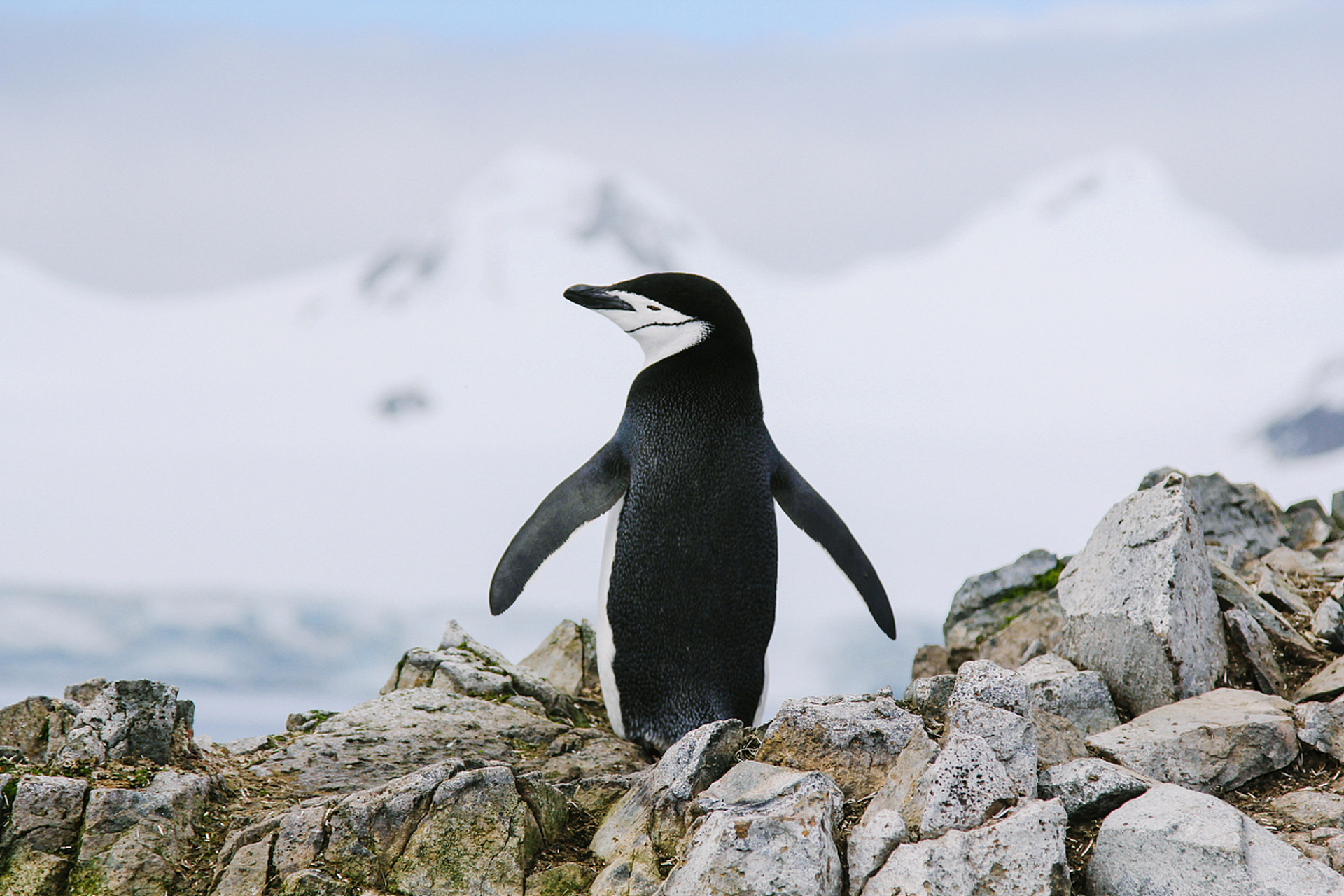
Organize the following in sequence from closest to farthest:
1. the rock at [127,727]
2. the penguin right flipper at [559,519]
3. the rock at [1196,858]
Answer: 1. the rock at [1196,858]
2. the rock at [127,727]
3. the penguin right flipper at [559,519]

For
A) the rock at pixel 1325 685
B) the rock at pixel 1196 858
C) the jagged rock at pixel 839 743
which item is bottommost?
the rock at pixel 1196 858

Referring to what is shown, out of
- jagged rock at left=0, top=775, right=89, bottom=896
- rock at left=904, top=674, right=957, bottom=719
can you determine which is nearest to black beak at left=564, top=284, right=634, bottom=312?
rock at left=904, top=674, right=957, bottom=719

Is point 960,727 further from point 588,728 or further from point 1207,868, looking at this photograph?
point 588,728

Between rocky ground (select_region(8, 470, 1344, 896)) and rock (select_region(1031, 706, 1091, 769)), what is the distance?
0.01 m

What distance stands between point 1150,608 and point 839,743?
5.21ft

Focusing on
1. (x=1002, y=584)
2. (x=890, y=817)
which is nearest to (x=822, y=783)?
(x=890, y=817)

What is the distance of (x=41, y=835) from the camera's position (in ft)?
12.5

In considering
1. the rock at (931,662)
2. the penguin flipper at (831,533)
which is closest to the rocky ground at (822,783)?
the penguin flipper at (831,533)

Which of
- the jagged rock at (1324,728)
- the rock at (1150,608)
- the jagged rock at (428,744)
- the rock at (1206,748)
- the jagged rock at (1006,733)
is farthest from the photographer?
the jagged rock at (428,744)

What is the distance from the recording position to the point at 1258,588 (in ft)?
18.3

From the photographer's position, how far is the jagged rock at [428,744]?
15.1 ft

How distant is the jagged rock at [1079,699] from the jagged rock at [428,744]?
1.73 metres

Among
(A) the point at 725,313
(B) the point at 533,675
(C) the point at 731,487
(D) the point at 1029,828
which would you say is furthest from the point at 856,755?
(B) the point at 533,675

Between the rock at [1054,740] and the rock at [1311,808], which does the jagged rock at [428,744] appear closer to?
the rock at [1054,740]
